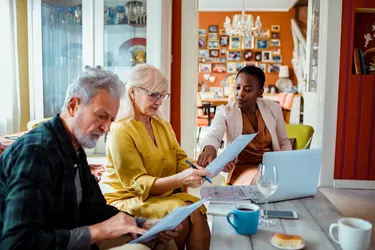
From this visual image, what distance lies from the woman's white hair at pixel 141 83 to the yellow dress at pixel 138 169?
0.06m

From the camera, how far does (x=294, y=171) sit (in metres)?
1.42

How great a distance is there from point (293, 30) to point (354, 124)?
16.2ft

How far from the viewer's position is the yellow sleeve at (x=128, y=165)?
159 centimetres

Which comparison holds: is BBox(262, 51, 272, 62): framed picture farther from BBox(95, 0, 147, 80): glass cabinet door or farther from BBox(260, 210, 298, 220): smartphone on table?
BBox(260, 210, 298, 220): smartphone on table

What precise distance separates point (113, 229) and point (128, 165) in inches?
19.0

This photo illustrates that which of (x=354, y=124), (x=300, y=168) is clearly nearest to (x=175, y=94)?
(x=354, y=124)

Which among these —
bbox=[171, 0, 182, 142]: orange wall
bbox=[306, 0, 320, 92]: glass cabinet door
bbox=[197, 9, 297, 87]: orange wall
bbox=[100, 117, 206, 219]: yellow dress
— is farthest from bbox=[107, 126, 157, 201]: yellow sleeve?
bbox=[197, 9, 297, 87]: orange wall

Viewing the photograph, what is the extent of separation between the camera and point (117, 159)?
160cm

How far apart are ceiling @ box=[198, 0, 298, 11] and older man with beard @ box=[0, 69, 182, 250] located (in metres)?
7.19

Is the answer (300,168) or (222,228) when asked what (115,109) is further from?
(300,168)

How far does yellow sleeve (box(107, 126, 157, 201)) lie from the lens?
1586 millimetres

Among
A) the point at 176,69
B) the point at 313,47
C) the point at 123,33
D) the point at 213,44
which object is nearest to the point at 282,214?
the point at 176,69

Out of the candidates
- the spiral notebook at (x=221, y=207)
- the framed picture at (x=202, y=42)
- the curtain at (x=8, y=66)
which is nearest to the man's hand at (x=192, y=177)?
the spiral notebook at (x=221, y=207)

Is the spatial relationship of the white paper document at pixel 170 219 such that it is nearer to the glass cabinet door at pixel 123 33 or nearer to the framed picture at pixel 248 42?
the glass cabinet door at pixel 123 33
